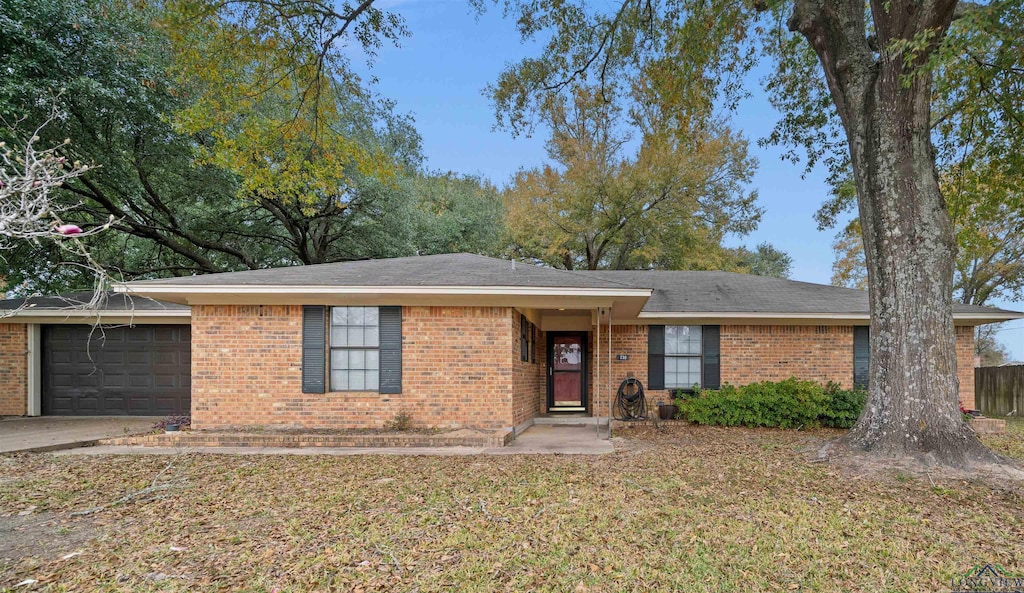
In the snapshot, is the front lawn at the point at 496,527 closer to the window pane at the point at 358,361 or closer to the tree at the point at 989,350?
the window pane at the point at 358,361

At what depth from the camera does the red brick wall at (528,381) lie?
8.88 m

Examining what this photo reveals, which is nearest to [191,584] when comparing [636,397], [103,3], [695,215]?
[636,397]

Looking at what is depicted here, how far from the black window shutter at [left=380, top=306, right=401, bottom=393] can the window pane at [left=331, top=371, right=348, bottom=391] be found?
61 centimetres

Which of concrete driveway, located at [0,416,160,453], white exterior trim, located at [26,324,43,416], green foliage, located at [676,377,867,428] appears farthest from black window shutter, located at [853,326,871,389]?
white exterior trim, located at [26,324,43,416]

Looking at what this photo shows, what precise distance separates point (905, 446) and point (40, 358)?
50.8ft

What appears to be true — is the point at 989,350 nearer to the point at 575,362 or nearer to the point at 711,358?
the point at 711,358

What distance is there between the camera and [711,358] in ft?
37.8

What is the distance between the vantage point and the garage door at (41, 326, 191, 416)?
11.3 meters

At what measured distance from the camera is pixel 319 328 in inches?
337

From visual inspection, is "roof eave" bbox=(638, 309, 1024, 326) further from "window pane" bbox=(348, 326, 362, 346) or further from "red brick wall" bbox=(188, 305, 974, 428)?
"window pane" bbox=(348, 326, 362, 346)

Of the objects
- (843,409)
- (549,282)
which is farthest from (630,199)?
(549,282)

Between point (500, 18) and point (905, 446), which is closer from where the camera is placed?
point (905, 446)

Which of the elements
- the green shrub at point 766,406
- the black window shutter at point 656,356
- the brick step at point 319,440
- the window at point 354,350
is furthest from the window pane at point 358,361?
the green shrub at point 766,406

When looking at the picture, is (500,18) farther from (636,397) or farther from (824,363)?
(824,363)
